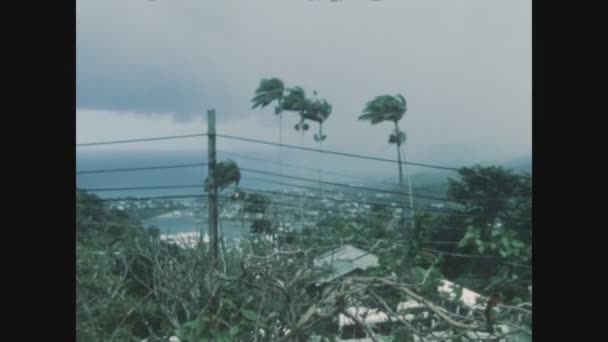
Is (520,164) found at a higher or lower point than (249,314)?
higher

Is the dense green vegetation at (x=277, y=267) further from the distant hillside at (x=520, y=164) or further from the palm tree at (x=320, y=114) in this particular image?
the palm tree at (x=320, y=114)

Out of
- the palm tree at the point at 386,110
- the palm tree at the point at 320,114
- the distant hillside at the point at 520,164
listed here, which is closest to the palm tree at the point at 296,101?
the palm tree at the point at 320,114

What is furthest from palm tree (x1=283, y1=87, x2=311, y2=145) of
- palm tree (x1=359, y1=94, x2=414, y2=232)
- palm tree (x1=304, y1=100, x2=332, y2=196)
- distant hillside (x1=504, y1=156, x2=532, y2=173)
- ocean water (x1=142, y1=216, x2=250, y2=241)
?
distant hillside (x1=504, y1=156, x2=532, y2=173)

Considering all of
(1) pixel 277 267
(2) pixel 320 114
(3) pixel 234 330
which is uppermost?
(2) pixel 320 114

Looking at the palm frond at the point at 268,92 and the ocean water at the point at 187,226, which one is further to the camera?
the ocean water at the point at 187,226

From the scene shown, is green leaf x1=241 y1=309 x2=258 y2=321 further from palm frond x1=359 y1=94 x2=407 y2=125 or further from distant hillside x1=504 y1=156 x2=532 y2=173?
distant hillside x1=504 y1=156 x2=532 y2=173

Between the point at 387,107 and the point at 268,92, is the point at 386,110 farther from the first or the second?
the point at 268,92

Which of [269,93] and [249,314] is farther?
[249,314]

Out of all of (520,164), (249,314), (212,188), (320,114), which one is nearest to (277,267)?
(249,314)
